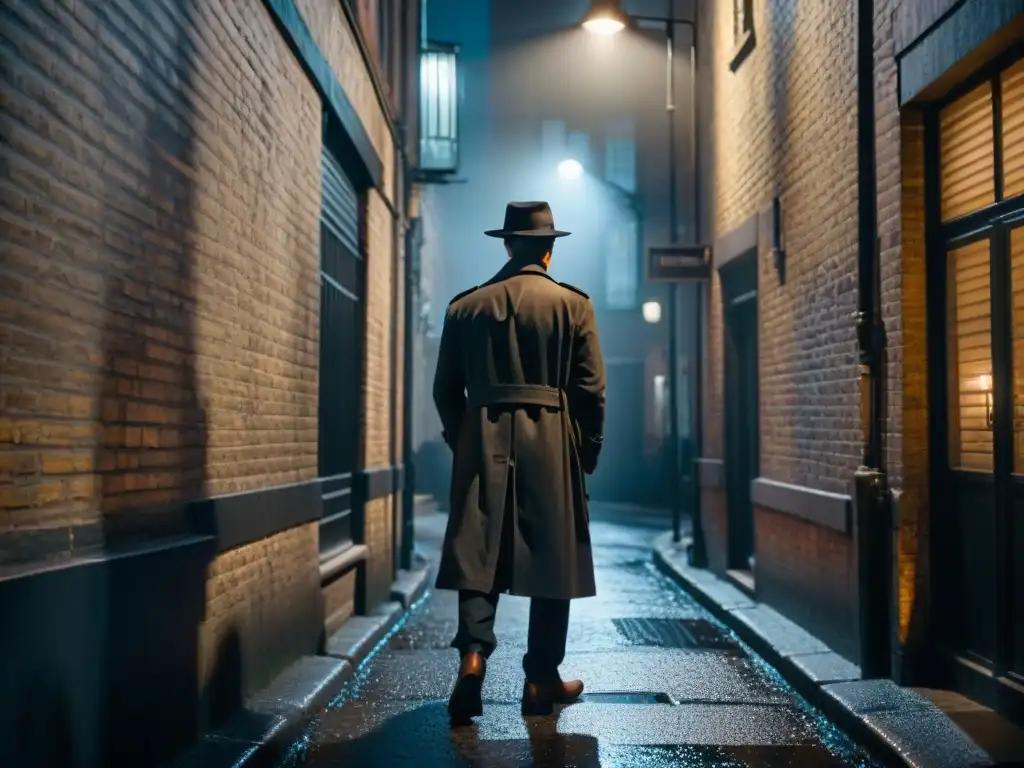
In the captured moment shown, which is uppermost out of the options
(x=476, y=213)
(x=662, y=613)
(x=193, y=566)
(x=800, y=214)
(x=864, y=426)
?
(x=476, y=213)

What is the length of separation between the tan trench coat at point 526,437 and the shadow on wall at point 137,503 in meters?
1.18

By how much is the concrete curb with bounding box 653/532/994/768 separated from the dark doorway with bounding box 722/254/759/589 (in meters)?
1.65

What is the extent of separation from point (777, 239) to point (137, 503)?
17.1 ft

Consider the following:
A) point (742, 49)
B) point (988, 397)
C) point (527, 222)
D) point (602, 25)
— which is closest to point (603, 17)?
point (602, 25)

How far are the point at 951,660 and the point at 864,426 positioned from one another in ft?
3.99

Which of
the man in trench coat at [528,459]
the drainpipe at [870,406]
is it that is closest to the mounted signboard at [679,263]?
the drainpipe at [870,406]

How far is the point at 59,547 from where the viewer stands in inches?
128

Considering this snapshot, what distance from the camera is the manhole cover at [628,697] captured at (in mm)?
5262

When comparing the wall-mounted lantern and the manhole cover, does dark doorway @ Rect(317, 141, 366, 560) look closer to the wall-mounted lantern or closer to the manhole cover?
the manhole cover

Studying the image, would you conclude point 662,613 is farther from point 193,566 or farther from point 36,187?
point 36,187

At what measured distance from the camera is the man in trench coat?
4879 millimetres

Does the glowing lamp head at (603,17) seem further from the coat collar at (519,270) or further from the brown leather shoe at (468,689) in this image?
the brown leather shoe at (468,689)

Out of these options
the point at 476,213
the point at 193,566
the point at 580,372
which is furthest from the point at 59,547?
the point at 476,213

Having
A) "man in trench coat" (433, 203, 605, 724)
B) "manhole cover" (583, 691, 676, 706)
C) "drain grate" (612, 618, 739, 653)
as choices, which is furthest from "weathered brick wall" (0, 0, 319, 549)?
"drain grate" (612, 618, 739, 653)
